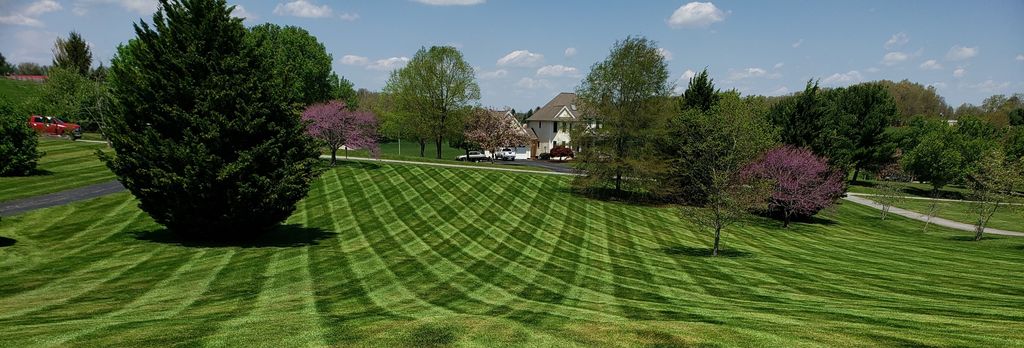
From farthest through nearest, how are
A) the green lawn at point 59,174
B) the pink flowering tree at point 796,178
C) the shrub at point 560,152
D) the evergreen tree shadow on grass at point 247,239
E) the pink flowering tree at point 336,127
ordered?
the shrub at point 560,152
the pink flowering tree at point 336,127
the pink flowering tree at point 796,178
the green lawn at point 59,174
the evergreen tree shadow on grass at point 247,239

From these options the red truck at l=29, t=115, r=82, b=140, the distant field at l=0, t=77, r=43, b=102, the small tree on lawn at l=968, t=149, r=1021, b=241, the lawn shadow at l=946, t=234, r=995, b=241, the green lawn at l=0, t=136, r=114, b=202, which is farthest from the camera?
the distant field at l=0, t=77, r=43, b=102

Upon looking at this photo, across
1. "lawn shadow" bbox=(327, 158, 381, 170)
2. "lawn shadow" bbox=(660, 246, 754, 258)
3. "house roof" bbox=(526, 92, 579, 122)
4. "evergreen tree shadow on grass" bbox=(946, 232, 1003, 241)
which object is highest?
"house roof" bbox=(526, 92, 579, 122)

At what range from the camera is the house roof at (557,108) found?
88.9m

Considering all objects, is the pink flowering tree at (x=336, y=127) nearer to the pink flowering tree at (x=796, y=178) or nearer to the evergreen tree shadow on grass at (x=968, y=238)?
the pink flowering tree at (x=796, y=178)

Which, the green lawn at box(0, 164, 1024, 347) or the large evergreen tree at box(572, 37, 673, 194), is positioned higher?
the large evergreen tree at box(572, 37, 673, 194)

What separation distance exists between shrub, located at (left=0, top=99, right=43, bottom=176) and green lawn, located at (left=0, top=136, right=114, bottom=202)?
0.72m

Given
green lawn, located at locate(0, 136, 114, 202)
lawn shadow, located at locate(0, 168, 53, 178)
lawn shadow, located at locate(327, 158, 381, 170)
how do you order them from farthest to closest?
lawn shadow, located at locate(327, 158, 381, 170) < lawn shadow, located at locate(0, 168, 53, 178) < green lawn, located at locate(0, 136, 114, 202)

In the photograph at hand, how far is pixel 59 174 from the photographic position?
31.3 meters

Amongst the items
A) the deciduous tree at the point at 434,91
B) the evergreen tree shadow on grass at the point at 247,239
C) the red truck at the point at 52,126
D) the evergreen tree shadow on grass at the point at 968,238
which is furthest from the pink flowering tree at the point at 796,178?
the red truck at the point at 52,126

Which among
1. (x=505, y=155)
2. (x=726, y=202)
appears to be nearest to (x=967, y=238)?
(x=726, y=202)

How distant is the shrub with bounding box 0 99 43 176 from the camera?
94.7 ft

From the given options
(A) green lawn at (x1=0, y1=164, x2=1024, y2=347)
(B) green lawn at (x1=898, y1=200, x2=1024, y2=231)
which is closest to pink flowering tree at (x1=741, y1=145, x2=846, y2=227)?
(A) green lawn at (x1=0, y1=164, x2=1024, y2=347)

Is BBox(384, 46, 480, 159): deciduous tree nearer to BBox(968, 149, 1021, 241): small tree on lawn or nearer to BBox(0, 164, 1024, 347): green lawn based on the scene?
BBox(0, 164, 1024, 347): green lawn

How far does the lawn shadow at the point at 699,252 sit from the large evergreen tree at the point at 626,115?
43.5ft
